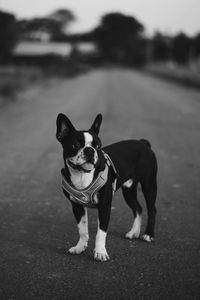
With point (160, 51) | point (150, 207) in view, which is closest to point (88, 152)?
point (150, 207)

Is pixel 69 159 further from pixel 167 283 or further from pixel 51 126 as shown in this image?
pixel 51 126

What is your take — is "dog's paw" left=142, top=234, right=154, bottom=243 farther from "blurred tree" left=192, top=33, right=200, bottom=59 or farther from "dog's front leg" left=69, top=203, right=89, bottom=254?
"blurred tree" left=192, top=33, right=200, bottom=59

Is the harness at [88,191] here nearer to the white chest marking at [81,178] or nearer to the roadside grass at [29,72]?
the white chest marking at [81,178]

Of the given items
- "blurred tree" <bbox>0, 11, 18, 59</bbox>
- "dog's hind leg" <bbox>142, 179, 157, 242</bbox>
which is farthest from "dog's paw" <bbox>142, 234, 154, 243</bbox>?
"blurred tree" <bbox>0, 11, 18, 59</bbox>

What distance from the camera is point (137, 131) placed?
13375 millimetres

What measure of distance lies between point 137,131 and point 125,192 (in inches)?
298

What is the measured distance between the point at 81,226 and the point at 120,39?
127729 mm

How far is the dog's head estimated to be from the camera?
4.75 m

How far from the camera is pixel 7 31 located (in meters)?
56.5

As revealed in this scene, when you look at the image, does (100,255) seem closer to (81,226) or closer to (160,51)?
(81,226)

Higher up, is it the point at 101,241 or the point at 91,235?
the point at 101,241

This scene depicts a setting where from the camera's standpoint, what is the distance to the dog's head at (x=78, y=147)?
4754 millimetres

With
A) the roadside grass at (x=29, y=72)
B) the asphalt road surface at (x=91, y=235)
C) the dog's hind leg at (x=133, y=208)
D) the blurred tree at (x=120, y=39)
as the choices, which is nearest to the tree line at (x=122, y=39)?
the blurred tree at (x=120, y=39)

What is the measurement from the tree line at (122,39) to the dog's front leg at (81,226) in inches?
3741
